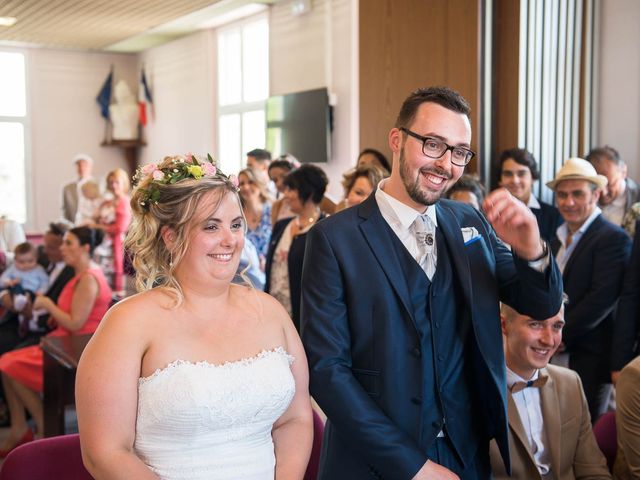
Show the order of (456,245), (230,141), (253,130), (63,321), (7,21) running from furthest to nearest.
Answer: (230,141) → (253,130) → (7,21) → (63,321) → (456,245)

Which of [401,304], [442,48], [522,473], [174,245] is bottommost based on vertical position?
[522,473]

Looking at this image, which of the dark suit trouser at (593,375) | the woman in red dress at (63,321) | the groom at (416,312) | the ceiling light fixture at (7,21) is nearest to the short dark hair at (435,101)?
the groom at (416,312)

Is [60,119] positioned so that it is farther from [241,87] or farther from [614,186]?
[614,186]

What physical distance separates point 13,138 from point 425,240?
12.8 meters

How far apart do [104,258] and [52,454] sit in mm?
6299

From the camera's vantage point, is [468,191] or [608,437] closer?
[608,437]

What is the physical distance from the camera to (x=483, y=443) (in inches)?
83.4

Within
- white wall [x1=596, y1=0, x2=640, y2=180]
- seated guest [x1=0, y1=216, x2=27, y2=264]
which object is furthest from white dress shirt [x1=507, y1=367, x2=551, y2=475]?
seated guest [x1=0, y1=216, x2=27, y2=264]

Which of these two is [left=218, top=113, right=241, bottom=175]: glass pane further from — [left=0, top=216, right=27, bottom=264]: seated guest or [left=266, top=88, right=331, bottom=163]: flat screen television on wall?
[left=0, top=216, right=27, bottom=264]: seated guest

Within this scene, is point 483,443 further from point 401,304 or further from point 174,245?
point 174,245

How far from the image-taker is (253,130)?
10953 millimetres

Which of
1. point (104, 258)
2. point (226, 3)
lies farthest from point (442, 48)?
point (226, 3)

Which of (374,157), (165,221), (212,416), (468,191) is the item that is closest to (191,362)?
(212,416)

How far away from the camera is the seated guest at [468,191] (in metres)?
4.16
